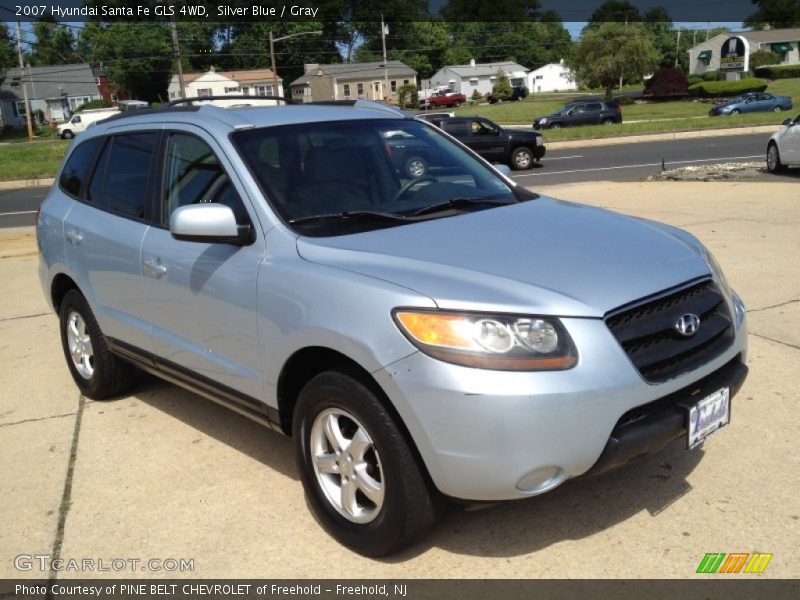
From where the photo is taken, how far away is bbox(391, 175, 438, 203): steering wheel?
4.08m

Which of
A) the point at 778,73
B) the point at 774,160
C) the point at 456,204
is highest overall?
the point at 778,73

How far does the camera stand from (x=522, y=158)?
2191 centimetres

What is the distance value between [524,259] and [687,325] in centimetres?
68

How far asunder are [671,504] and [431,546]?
1091 millimetres

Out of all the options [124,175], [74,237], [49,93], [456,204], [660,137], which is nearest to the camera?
[456,204]

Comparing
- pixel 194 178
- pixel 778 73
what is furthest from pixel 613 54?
pixel 194 178

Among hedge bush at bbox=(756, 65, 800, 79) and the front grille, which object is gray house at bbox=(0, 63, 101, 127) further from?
the front grille

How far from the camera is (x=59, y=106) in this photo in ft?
278

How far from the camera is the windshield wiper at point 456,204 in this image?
3912 mm

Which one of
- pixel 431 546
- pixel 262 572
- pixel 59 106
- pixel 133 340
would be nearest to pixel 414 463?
pixel 431 546

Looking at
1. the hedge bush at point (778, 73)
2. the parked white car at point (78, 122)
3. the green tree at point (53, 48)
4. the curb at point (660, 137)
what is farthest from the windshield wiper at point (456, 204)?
the green tree at point (53, 48)

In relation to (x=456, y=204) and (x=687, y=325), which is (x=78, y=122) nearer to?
(x=456, y=204)

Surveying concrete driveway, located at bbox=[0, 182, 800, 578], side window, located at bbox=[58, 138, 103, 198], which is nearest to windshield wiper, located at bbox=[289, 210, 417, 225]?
concrete driveway, located at bbox=[0, 182, 800, 578]

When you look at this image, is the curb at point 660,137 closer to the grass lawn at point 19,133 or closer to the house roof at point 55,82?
the grass lawn at point 19,133
